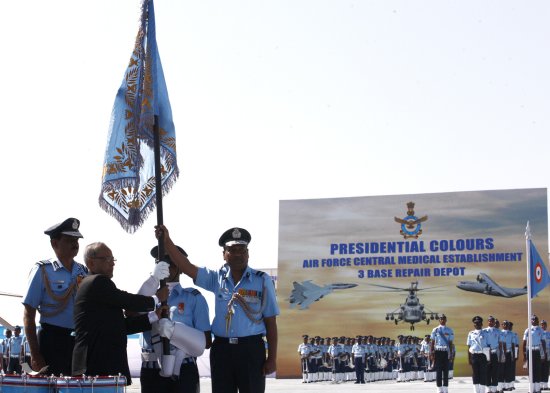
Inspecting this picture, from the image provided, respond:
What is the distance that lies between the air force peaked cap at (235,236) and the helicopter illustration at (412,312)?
2646 centimetres

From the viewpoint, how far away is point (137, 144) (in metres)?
7.47

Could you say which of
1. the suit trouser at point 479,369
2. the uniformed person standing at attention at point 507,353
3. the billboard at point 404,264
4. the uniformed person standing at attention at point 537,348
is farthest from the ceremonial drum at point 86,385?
the billboard at point 404,264

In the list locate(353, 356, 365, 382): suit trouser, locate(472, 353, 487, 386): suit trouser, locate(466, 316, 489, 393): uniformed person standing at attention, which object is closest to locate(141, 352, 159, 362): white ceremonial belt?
locate(466, 316, 489, 393): uniformed person standing at attention

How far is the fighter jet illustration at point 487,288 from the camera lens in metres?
32.9

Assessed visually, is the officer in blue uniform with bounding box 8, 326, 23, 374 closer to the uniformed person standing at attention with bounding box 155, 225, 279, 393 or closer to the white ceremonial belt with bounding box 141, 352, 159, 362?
the white ceremonial belt with bounding box 141, 352, 159, 362

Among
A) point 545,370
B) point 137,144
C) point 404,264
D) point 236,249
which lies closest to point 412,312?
point 404,264

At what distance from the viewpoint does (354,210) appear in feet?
116

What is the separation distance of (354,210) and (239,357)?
28.3 meters

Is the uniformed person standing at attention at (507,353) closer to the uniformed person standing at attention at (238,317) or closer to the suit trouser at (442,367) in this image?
Result: the suit trouser at (442,367)

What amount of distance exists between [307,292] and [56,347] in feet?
92.1

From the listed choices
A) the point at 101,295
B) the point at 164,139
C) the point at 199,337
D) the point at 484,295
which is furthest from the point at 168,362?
the point at 484,295

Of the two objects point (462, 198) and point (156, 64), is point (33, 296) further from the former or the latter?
point (462, 198)

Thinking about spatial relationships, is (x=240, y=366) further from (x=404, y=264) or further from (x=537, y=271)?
(x=404, y=264)

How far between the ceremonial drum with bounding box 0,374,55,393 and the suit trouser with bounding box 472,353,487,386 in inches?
647
